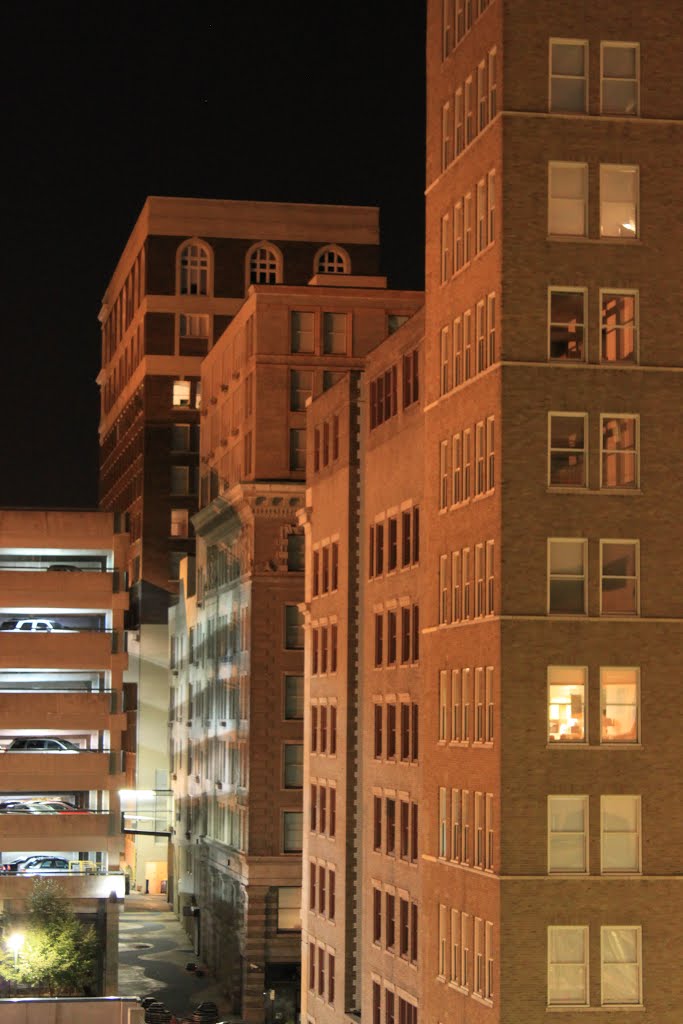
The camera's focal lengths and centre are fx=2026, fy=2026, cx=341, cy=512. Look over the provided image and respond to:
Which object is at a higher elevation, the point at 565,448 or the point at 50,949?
the point at 565,448

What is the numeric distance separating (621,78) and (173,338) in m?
108

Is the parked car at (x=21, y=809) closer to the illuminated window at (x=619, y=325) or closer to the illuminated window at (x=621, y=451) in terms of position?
the illuminated window at (x=621, y=451)

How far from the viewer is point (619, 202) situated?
193ft

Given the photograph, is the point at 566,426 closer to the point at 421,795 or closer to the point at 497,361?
the point at 497,361

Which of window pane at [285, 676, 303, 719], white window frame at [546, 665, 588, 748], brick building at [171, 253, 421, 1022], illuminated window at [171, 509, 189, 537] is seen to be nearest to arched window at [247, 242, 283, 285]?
illuminated window at [171, 509, 189, 537]

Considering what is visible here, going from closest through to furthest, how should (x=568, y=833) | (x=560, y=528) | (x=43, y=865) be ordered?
1. (x=568, y=833)
2. (x=560, y=528)
3. (x=43, y=865)

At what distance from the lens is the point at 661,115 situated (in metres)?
59.0

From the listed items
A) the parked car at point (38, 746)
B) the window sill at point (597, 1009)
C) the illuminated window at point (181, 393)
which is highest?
the illuminated window at point (181, 393)

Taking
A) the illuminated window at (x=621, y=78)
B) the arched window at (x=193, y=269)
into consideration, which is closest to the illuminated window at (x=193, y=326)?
the arched window at (x=193, y=269)

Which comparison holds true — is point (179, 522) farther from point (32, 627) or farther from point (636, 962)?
point (636, 962)

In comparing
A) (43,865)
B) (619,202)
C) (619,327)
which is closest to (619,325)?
(619,327)

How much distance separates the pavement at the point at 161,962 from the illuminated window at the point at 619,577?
179 feet

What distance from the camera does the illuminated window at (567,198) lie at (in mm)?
58594

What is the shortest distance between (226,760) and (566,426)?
64.6 metres
